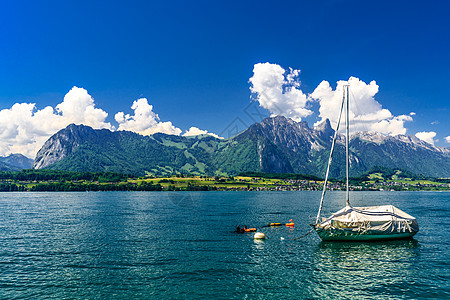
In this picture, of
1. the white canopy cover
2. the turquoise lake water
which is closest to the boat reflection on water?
the turquoise lake water

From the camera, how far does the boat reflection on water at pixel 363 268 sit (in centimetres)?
3628

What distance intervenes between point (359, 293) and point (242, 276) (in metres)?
16.0

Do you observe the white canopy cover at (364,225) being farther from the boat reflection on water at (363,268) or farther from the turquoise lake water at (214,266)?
the turquoise lake water at (214,266)

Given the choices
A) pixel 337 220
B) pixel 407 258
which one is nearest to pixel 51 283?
pixel 337 220

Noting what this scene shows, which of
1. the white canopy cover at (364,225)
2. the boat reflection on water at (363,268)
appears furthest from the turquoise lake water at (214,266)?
the white canopy cover at (364,225)

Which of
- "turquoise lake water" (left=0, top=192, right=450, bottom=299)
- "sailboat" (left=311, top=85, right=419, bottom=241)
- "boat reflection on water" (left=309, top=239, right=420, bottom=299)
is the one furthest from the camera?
"sailboat" (left=311, top=85, right=419, bottom=241)

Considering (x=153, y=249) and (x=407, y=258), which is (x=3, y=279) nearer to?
(x=153, y=249)

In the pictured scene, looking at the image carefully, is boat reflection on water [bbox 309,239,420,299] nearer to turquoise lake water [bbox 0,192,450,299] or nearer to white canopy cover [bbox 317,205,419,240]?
turquoise lake water [bbox 0,192,450,299]

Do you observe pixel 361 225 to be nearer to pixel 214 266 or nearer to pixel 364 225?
pixel 364 225

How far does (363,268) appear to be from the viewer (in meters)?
45.6

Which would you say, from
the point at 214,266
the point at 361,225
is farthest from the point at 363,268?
the point at 214,266

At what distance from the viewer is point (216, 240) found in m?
65.9

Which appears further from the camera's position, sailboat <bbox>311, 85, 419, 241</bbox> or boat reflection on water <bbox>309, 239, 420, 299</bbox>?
sailboat <bbox>311, 85, 419, 241</bbox>

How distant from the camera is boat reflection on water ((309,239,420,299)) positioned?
36281mm
